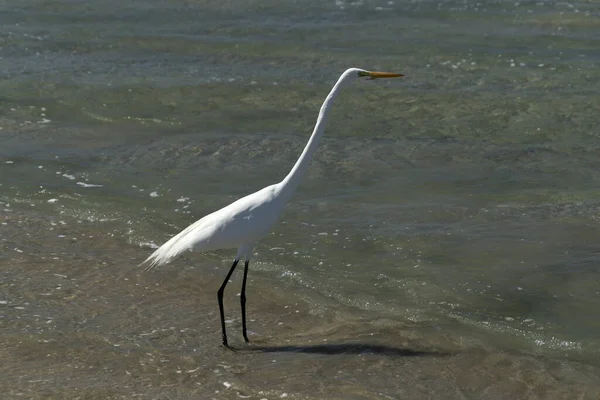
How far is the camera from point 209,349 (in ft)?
20.1

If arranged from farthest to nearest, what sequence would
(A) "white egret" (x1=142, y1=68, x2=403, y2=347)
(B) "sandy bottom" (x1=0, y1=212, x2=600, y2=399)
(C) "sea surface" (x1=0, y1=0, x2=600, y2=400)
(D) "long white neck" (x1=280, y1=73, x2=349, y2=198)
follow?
(D) "long white neck" (x1=280, y1=73, x2=349, y2=198)
(A) "white egret" (x1=142, y1=68, x2=403, y2=347)
(C) "sea surface" (x1=0, y1=0, x2=600, y2=400)
(B) "sandy bottom" (x1=0, y1=212, x2=600, y2=399)

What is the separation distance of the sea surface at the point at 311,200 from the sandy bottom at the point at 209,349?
0.07 ft

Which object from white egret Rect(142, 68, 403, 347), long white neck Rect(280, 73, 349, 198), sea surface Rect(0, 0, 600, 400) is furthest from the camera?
long white neck Rect(280, 73, 349, 198)

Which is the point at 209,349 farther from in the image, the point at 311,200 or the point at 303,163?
the point at 311,200

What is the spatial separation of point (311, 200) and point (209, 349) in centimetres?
329

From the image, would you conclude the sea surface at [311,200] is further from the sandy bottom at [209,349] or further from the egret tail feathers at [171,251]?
the egret tail feathers at [171,251]

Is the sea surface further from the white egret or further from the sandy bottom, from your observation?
the white egret

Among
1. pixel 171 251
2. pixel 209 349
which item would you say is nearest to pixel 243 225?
pixel 171 251

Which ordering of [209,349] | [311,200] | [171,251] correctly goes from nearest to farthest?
1. [209,349]
2. [171,251]
3. [311,200]

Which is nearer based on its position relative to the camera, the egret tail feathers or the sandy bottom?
the sandy bottom

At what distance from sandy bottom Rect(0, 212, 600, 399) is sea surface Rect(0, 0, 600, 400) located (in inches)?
0.8

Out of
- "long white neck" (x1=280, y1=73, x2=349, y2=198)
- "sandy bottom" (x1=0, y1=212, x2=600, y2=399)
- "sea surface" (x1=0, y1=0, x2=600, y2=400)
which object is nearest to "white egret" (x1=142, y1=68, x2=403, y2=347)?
"long white neck" (x1=280, y1=73, x2=349, y2=198)

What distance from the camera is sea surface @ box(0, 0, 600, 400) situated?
19.5 ft

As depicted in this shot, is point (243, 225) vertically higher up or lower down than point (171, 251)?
higher up
